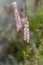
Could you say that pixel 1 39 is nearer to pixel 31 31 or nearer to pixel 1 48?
pixel 1 48

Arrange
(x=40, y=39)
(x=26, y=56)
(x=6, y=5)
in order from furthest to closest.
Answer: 1. (x=6, y=5)
2. (x=40, y=39)
3. (x=26, y=56)

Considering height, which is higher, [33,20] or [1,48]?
[33,20]

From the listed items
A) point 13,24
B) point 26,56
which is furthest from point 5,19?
point 26,56

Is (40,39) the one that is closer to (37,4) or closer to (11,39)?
(11,39)

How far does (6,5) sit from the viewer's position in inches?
97.3

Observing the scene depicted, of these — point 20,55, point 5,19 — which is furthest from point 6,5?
point 20,55

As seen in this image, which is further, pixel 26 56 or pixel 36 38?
pixel 36 38

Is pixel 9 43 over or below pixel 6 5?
below

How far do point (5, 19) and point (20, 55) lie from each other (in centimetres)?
33

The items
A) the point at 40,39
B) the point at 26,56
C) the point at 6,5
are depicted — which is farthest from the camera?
the point at 6,5

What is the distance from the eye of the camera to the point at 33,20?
2.36 m

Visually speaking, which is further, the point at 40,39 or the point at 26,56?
the point at 40,39

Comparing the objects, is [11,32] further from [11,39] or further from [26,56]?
[26,56]

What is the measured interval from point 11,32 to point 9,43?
9cm
